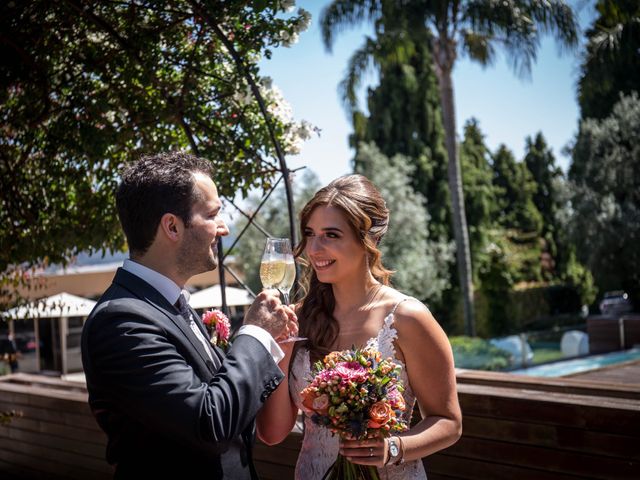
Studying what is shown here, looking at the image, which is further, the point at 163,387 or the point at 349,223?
the point at 349,223

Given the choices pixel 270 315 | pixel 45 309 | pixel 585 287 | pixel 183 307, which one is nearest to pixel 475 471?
pixel 270 315

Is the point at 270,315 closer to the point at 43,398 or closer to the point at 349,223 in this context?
the point at 349,223

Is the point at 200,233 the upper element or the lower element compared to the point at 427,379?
upper

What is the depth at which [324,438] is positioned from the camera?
8.78 feet

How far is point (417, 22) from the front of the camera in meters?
19.6

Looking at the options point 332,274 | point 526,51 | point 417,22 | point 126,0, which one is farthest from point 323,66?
point 332,274

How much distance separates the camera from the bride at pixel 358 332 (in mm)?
2443

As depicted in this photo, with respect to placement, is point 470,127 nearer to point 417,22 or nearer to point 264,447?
point 417,22

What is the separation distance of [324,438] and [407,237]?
961 inches

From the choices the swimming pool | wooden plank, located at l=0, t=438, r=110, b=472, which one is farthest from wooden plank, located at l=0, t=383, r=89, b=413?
the swimming pool

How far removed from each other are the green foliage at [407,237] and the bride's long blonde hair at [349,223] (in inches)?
891

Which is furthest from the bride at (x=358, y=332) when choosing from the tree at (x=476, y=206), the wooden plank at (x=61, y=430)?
the tree at (x=476, y=206)

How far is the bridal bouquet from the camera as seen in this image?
6.57ft

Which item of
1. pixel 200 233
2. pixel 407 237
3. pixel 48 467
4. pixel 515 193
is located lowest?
pixel 48 467
